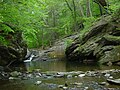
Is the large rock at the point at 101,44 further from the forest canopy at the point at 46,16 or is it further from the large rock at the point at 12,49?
the large rock at the point at 12,49

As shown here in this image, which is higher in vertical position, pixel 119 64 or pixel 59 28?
pixel 59 28

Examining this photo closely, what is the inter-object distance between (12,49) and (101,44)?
310 inches

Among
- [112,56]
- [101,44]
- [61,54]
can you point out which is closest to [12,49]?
[101,44]

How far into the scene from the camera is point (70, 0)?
36.2 metres

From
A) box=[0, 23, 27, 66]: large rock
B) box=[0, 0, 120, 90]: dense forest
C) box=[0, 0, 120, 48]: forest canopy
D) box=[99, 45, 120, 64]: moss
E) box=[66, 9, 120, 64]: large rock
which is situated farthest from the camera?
box=[0, 23, 27, 66]: large rock

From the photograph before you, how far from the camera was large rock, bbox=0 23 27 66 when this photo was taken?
1915 cm

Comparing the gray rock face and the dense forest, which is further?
the gray rock face

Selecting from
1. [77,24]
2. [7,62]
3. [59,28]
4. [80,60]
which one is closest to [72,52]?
[80,60]

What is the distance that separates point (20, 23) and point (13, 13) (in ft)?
5.26

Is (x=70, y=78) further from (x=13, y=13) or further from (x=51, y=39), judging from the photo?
(x=51, y=39)

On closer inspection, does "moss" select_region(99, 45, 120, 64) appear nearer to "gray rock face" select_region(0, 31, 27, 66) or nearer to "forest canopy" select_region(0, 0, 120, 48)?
"forest canopy" select_region(0, 0, 120, 48)

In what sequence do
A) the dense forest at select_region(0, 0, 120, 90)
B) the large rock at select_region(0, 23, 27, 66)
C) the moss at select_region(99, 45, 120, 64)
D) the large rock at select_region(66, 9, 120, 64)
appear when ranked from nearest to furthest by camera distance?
the dense forest at select_region(0, 0, 120, 90), the moss at select_region(99, 45, 120, 64), the large rock at select_region(66, 9, 120, 64), the large rock at select_region(0, 23, 27, 66)

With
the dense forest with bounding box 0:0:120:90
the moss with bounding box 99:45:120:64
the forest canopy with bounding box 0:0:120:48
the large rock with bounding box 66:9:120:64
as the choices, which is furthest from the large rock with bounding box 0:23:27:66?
the moss with bounding box 99:45:120:64

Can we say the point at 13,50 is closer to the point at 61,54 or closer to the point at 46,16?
the point at 46,16
